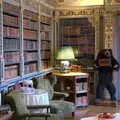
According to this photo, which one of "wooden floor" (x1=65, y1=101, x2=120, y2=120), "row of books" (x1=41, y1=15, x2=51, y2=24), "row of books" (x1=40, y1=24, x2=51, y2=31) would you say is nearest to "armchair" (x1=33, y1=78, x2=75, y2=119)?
"wooden floor" (x1=65, y1=101, x2=120, y2=120)

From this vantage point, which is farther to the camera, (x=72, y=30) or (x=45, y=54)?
(x=72, y=30)

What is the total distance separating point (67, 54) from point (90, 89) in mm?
1265

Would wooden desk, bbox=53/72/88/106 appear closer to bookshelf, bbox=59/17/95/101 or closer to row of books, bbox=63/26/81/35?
bookshelf, bbox=59/17/95/101

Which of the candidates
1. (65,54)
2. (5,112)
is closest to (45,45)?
(65,54)

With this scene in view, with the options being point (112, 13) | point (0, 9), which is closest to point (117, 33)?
point (112, 13)

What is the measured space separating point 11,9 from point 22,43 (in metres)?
0.82

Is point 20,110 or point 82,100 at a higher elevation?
point 20,110

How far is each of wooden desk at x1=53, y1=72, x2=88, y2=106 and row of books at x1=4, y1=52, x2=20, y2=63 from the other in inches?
64.4

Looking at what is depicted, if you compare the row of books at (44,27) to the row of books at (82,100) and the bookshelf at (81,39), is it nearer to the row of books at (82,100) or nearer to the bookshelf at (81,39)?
the bookshelf at (81,39)

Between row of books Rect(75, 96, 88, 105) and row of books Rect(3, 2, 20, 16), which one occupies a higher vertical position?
row of books Rect(3, 2, 20, 16)

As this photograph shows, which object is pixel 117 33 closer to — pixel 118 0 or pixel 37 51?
pixel 118 0

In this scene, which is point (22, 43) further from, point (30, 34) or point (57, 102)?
point (57, 102)

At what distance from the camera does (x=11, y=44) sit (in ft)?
22.0

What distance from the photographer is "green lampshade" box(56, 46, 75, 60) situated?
8.56m
